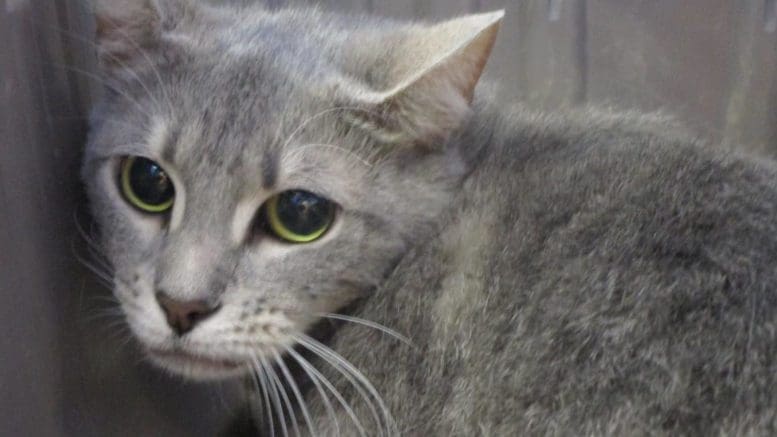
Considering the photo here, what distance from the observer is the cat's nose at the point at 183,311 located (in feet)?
3.69

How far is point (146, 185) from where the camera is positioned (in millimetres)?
1245

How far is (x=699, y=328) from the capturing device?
3.54ft

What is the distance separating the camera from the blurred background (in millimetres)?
1099

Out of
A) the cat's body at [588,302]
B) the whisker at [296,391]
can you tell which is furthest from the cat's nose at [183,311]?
the cat's body at [588,302]

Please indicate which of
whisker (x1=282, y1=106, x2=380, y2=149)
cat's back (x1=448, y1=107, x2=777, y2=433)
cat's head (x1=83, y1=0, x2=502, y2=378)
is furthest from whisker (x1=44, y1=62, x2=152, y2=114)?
cat's back (x1=448, y1=107, x2=777, y2=433)

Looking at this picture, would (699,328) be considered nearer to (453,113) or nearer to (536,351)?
(536,351)

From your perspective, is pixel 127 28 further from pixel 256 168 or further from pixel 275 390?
pixel 275 390

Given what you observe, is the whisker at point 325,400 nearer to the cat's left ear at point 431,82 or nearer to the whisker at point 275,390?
the whisker at point 275,390

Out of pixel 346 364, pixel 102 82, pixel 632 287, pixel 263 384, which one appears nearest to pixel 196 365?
pixel 263 384

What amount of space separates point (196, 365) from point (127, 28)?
477 millimetres

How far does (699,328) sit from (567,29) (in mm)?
1000

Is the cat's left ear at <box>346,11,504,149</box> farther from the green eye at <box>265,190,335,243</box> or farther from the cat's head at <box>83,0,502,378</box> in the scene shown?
Answer: the green eye at <box>265,190,335,243</box>

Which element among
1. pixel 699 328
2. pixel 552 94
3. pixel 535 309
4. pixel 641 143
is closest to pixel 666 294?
pixel 699 328

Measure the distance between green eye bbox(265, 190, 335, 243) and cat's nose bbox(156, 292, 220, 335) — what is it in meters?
0.14
